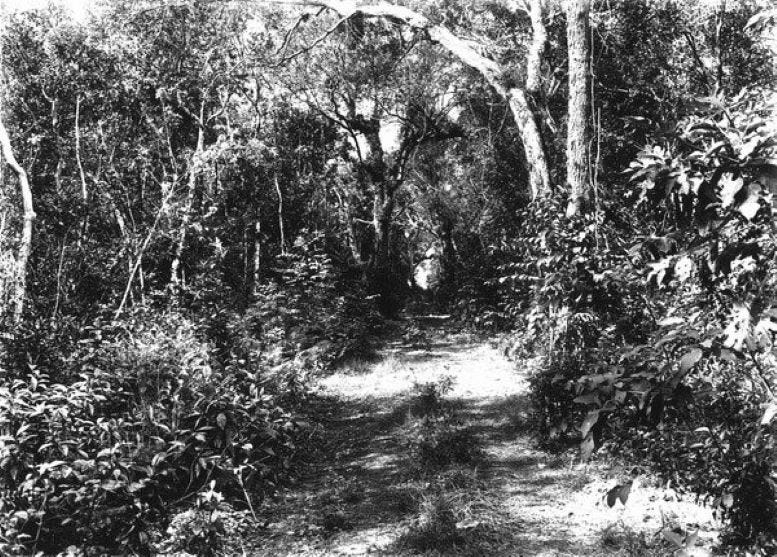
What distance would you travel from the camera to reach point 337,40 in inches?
586

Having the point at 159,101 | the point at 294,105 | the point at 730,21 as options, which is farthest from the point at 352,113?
the point at 730,21

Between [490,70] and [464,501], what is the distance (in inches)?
231

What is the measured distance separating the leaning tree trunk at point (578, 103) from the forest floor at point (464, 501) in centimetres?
291

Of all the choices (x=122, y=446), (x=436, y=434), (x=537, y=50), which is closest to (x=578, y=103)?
(x=537, y=50)

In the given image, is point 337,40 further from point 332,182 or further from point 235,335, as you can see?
point 235,335

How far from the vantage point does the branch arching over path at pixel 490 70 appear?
24.2ft

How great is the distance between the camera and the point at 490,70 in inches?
315

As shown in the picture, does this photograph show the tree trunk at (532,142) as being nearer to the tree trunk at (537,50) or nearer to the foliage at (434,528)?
the tree trunk at (537,50)

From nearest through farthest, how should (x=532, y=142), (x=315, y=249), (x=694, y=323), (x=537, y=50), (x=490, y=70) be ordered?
(x=694, y=323)
(x=532, y=142)
(x=537, y=50)
(x=490, y=70)
(x=315, y=249)

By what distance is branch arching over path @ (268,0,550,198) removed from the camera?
24.2 feet

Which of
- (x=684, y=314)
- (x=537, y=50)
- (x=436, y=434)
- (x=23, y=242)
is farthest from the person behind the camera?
(x=537, y=50)

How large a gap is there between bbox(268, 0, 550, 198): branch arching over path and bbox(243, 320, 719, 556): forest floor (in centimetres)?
305

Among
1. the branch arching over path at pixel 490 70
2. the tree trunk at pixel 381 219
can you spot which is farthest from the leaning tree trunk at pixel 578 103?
the tree trunk at pixel 381 219

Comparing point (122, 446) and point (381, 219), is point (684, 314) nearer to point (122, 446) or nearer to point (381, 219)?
point (122, 446)
